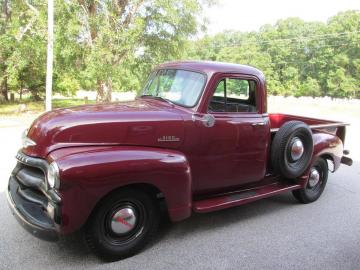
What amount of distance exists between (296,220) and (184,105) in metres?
2.22

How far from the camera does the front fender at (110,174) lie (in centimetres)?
305

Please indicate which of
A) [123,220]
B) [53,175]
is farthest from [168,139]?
[53,175]

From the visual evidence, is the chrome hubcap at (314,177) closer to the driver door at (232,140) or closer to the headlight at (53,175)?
the driver door at (232,140)

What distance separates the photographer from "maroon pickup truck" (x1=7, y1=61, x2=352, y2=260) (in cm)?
316

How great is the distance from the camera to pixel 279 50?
6756 centimetres

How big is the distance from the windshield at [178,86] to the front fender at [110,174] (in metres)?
0.76

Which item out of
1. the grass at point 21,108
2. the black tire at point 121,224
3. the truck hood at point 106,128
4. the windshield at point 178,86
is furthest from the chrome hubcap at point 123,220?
the grass at point 21,108

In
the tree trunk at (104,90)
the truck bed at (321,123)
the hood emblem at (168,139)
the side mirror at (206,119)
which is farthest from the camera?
the tree trunk at (104,90)

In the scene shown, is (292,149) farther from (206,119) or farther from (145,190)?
(145,190)

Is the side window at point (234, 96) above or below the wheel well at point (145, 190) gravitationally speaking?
above

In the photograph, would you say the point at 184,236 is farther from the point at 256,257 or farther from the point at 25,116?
the point at 25,116

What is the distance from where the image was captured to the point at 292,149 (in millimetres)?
4773

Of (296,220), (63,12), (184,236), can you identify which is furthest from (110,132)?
(63,12)

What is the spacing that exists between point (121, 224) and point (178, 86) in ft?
5.86
